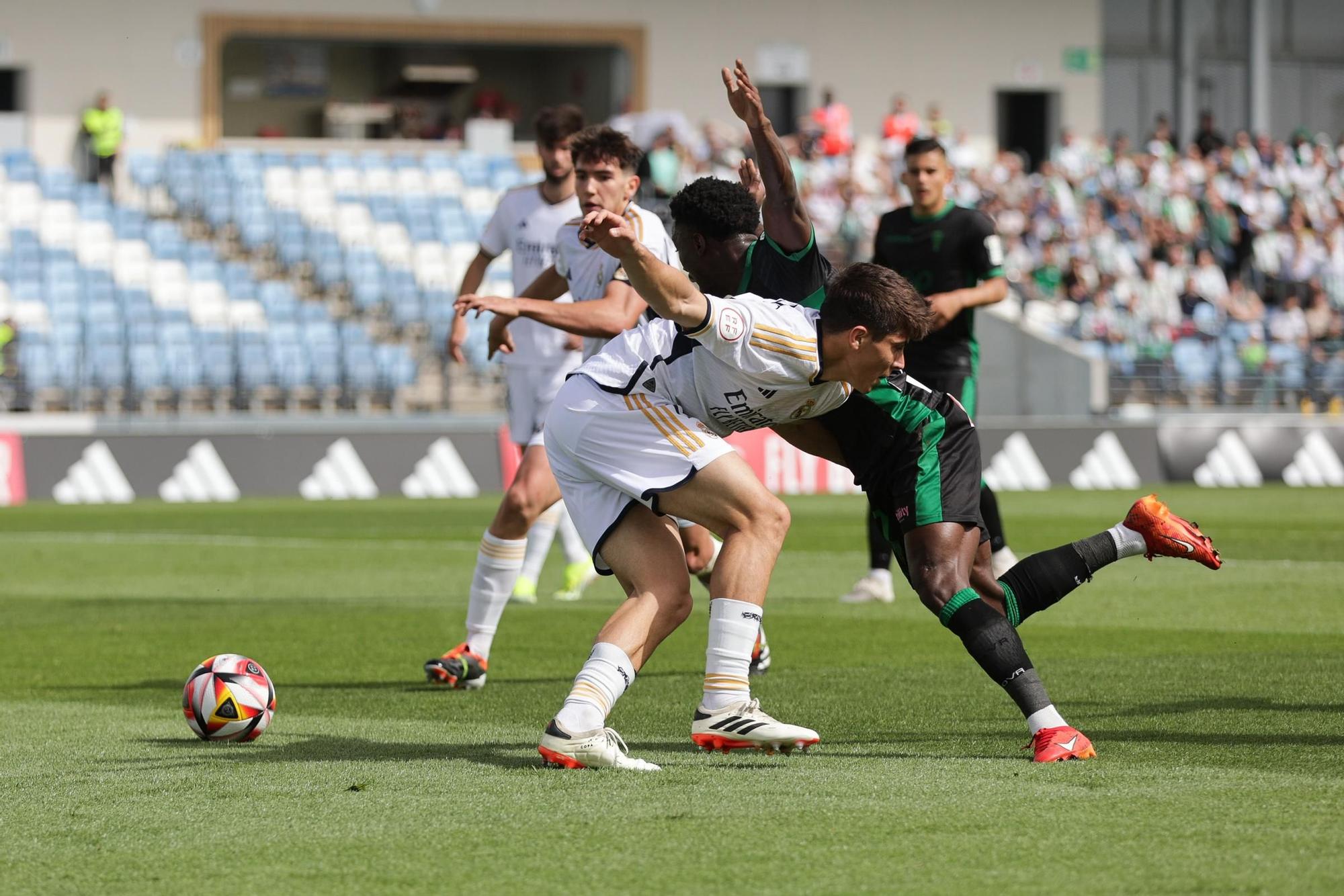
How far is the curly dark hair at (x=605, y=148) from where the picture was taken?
25.1 ft

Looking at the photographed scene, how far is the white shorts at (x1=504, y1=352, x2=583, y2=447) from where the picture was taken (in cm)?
977

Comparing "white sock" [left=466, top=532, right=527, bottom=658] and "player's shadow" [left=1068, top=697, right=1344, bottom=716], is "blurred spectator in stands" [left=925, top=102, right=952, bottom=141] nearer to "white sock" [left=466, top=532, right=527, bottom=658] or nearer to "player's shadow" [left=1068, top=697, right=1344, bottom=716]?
"white sock" [left=466, top=532, right=527, bottom=658]

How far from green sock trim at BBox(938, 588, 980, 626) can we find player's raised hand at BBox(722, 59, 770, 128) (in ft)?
6.17

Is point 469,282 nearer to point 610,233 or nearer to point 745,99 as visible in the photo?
point 745,99

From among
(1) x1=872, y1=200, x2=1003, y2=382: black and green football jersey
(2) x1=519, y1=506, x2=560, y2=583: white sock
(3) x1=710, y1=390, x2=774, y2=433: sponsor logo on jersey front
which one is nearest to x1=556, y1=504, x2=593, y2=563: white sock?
(2) x1=519, y1=506, x2=560, y2=583: white sock

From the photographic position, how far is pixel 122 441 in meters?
21.2

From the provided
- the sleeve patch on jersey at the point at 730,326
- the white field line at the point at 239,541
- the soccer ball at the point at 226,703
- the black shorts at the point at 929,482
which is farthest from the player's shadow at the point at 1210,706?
the white field line at the point at 239,541

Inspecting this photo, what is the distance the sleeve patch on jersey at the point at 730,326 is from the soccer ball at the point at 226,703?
226 centimetres

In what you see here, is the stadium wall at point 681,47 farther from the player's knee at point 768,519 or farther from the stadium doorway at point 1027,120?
the player's knee at point 768,519

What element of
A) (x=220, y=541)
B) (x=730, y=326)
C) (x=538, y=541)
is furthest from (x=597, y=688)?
(x=220, y=541)

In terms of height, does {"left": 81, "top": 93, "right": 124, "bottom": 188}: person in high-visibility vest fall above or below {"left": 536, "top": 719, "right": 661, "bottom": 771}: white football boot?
above

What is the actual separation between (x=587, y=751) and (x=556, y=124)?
4.34m

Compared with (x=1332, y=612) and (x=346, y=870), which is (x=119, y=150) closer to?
(x=1332, y=612)

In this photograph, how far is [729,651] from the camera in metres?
5.94
